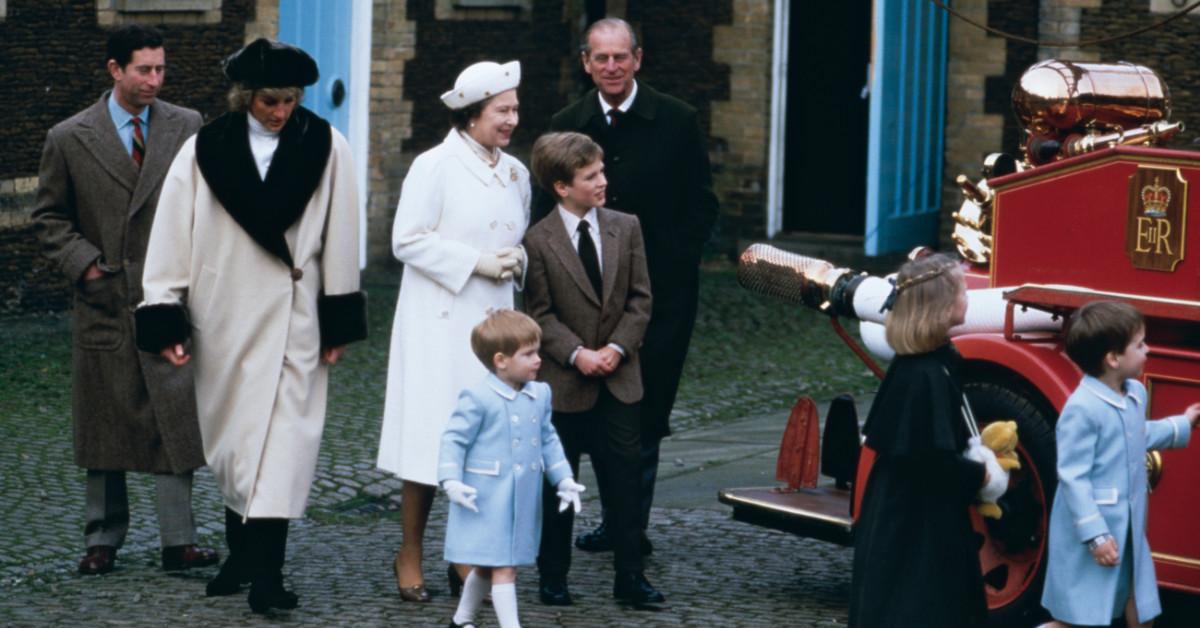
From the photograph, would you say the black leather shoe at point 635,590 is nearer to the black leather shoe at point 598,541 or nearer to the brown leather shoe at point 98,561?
the black leather shoe at point 598,541

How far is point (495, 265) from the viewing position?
6.83 meters

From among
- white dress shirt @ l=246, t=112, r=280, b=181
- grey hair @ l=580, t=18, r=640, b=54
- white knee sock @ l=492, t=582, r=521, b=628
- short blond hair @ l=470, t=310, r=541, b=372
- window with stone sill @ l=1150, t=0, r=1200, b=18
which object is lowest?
white knee sock @ l=492, t=582, r=521, b=628

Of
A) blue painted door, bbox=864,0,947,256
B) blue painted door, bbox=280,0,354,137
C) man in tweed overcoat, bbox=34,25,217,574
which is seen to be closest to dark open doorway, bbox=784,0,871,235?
blue painted door, bbox=864,0,947,256

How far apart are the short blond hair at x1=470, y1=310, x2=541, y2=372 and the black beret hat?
1.11 metres

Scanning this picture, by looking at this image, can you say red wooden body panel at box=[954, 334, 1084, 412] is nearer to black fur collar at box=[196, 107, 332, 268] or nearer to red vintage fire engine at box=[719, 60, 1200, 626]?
red vintage fire engine at box=[719, 60, 1200, 626]

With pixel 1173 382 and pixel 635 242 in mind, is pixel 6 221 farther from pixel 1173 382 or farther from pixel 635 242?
pixel 1173 382

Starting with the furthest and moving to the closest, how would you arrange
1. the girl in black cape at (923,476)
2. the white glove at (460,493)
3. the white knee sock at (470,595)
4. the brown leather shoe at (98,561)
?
the brown leather shoe at (98,561), the white knee sock at (470,595), the white glove at (460,493), the girl in black cape at (923,476)

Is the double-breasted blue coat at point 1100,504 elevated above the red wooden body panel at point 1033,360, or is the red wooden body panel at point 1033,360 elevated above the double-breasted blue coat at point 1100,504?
the red wooden body panel at point 1033,360

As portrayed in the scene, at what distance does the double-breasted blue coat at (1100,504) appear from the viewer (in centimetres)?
571

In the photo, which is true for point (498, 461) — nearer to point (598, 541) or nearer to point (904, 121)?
point (598, 541)

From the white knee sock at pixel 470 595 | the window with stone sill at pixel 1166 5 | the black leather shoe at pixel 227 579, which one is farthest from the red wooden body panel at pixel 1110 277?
the window with stone sill at pixel 1166 5

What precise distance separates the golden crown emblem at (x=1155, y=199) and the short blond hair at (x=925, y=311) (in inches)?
31.2

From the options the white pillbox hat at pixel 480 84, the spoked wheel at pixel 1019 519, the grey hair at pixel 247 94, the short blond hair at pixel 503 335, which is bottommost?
the spoked wheel at pixel 1019 519

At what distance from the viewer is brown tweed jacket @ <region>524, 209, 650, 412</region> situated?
271 inches
